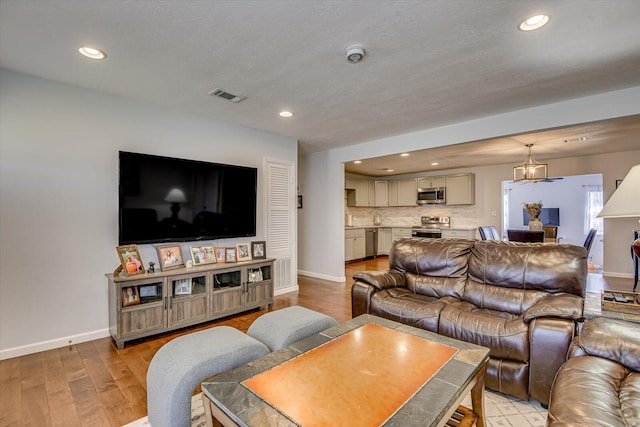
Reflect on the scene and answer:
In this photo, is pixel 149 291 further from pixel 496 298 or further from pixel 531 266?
pixel 531 266

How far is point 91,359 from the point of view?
8.50ft

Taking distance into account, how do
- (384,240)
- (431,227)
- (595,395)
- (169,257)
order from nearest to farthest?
(595,395), (169,257), (431,227), (384,240)

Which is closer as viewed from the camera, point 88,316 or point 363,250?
point 88,316

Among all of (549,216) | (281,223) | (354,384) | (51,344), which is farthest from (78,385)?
(549,216)

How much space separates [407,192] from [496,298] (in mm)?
6011

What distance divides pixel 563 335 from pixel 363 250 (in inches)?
249

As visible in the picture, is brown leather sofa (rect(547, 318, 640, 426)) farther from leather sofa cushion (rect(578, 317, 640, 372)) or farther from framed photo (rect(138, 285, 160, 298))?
framed photo (rect(138, 285, 160, 298))

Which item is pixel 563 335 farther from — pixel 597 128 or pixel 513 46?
pixel 597 128

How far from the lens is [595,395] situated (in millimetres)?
1232

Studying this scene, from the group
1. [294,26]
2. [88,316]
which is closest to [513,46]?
[294,26]

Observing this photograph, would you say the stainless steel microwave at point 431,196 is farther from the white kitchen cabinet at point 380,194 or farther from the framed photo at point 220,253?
the framed photo at point 220,253

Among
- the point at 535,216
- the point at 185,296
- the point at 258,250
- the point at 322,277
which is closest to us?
the point at 185,296

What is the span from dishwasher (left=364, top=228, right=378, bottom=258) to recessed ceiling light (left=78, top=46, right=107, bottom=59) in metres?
6.84

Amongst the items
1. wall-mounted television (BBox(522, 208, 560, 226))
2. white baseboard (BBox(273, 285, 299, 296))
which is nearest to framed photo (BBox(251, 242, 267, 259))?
white baseboard (BBox(273, 285, 299, 296))
